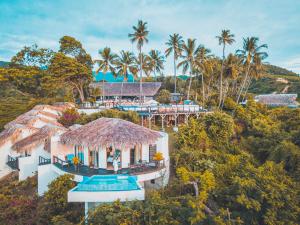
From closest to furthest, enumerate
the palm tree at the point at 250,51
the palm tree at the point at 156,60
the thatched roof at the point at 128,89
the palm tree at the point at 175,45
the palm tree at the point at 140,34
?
the palm tree at the point at 250,51, the palm tree at the point at 140,34, the palm tree at the point at 175,45, the thatched roof at the point at 128,89, the palm tree at the point at 156,60

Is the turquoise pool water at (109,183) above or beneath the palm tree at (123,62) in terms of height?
beneath

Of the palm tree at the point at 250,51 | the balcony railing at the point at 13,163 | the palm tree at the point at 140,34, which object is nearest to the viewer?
the balcony railing at the point at 13,163

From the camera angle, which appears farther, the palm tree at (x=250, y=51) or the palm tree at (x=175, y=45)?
the palm tree at (x=175, y=45)

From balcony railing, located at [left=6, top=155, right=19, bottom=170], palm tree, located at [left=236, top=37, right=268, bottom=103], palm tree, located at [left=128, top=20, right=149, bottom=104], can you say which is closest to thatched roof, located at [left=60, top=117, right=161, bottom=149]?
balcony railing, located at [left=6, top=155, right=19, bottom=170]

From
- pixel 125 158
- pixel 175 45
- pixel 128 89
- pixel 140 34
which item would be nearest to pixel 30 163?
pixel 125 158

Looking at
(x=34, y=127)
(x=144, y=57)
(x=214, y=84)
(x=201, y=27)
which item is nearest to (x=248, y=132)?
(x=201, y=27)

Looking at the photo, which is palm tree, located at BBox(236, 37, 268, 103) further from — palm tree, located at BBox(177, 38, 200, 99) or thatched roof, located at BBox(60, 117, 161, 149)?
thatched roof, located at BBox(60, 117, 161, 149)

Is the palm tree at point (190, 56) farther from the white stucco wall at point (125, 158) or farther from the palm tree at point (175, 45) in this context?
the white stucco wall at point (125, 158)

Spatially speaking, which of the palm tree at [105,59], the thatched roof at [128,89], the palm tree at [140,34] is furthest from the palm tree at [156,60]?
the palm tree at [140,34]
